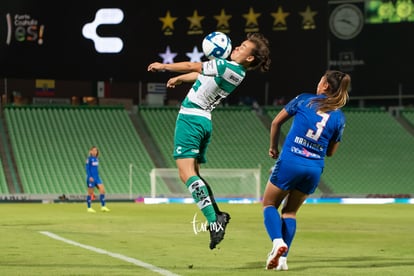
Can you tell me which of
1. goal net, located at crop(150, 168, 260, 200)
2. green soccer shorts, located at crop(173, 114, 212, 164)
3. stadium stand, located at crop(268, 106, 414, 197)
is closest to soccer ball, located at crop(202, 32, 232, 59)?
green soccer shorts, located at crop(173, 114, 212, 164)

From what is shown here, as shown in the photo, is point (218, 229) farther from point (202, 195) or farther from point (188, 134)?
point (188, 134)

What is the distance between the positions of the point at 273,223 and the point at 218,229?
70 cm

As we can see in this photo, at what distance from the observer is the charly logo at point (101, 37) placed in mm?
44031

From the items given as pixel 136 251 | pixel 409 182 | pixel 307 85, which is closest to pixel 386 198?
pixel 409 182

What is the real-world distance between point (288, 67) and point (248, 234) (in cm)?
2908

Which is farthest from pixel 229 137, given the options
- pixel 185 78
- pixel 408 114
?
pixel 185 78

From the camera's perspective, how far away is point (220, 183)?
45.6 metres

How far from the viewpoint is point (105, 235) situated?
55.4ft

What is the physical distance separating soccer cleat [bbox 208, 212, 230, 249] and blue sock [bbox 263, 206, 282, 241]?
0.56 meters

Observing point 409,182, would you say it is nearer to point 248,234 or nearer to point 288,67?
point 288,67

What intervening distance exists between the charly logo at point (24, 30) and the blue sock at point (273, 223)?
35.2m

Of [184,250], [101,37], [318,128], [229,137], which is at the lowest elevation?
[229,137]

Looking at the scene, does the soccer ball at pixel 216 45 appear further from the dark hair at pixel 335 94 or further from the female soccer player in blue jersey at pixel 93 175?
the female soccer player in blue jersey at pixel 93 175

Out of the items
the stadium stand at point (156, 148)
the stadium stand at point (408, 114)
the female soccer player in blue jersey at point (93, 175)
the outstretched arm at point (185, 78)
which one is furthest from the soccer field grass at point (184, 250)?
the stadium stand at point (408, 114)
